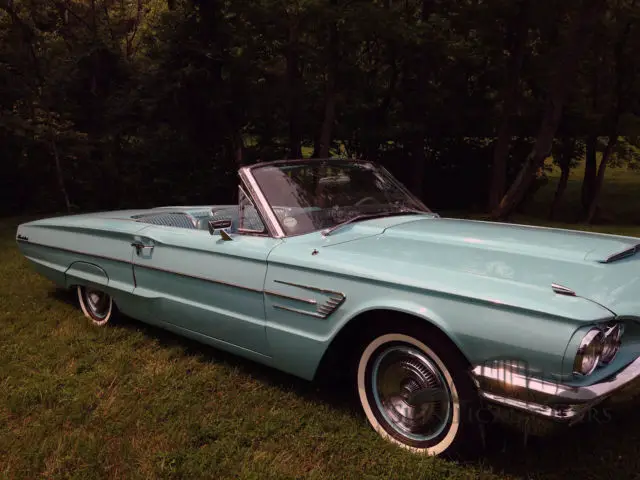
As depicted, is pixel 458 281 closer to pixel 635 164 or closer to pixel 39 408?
pixel 39 408

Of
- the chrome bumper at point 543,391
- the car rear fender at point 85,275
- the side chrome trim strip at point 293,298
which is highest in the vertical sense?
the side chrome trim strip at point 293,298

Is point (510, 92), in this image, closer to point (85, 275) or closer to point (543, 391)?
point (85, 275)

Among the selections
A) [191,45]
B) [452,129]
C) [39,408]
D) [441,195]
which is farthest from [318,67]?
[39,408]

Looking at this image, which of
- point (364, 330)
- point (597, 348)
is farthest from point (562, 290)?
point (364, 330)

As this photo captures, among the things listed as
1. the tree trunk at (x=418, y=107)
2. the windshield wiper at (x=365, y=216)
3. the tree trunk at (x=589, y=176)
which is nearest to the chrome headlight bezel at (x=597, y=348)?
the windshield wiper at (x=365, y=216)

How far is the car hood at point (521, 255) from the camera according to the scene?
2.15m

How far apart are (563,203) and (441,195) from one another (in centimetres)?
801

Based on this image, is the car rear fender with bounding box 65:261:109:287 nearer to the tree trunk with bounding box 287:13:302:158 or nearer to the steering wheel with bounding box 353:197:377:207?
the steering wheel with bounding box 353:197:377:207

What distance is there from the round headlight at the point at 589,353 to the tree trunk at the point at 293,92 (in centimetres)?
959

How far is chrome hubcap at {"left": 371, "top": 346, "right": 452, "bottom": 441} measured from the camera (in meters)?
2.34

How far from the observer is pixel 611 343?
2.02 metres

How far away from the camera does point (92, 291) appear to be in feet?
14.5

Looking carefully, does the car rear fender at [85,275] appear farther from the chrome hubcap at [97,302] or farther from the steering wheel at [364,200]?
the steering wheel at [364,200]

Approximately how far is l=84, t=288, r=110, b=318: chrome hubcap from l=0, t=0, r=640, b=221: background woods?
20.8ft
